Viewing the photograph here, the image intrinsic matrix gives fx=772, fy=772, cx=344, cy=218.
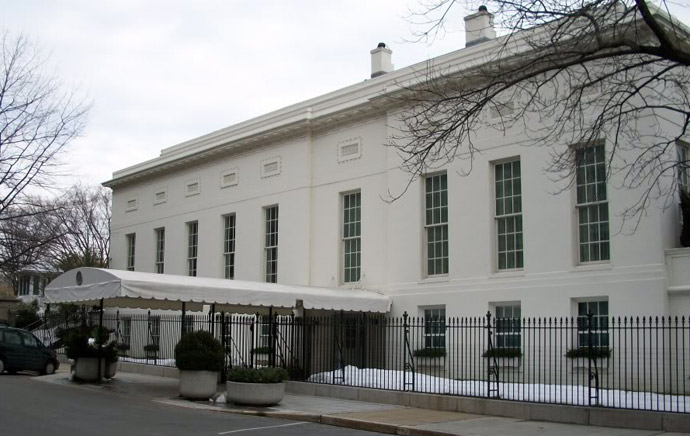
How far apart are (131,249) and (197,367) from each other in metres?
22.7

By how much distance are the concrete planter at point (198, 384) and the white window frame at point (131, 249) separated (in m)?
21.7

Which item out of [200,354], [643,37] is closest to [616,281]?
[643,37]

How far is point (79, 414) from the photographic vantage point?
15000 mm

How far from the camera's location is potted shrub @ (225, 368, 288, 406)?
57.2 ft

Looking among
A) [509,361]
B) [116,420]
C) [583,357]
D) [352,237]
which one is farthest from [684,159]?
[116,420]

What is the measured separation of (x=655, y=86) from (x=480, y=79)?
176 inches

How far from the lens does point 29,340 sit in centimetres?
2562

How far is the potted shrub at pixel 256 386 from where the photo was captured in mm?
17438

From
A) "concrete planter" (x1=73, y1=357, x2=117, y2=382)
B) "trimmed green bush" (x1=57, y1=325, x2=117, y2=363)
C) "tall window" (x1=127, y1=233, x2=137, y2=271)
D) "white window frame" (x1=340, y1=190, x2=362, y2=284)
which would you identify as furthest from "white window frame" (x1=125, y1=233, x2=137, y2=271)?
"concrete planter" (x1=73, y1=357, x2=117, y2=382)

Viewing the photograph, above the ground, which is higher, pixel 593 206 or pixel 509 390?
pixel 593 206

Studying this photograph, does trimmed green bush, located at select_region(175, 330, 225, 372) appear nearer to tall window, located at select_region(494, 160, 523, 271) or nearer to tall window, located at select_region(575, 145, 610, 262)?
tall window, located at select_region(494, 160, 523, 271)

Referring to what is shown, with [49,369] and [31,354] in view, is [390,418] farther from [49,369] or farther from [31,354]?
[49,369]

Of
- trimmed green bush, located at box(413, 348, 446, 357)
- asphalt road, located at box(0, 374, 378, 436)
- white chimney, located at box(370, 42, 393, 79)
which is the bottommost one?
asphalt road, located at box(0, 374, 378, 436)

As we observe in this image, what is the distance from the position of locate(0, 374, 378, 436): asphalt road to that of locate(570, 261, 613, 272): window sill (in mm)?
8737
